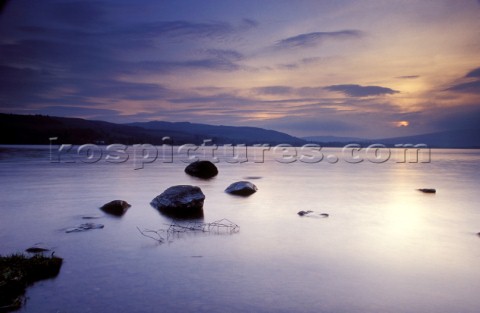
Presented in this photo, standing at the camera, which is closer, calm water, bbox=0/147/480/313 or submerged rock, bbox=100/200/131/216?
calm water, bbox=0/147/480/313

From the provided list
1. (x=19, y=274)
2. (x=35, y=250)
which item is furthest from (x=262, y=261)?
(x=35, y=250)

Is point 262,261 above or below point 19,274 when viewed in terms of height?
below

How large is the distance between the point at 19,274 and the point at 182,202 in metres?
9.63

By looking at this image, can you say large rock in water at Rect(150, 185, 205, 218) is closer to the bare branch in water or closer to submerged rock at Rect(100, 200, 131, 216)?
submerged rock at Rect(100, 200, 131, 216)

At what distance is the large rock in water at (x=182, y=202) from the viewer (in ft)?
55.0

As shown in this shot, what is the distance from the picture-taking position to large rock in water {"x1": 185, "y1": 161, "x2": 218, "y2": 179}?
36250 mm

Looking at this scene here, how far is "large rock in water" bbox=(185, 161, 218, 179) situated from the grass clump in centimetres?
2722

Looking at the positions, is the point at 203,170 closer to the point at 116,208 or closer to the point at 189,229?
→ the point at 116,208

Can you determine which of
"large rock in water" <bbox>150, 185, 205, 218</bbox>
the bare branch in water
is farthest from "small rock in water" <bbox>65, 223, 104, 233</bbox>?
"large rock in water" <bbox>150, 185, 205, 218</bbox>

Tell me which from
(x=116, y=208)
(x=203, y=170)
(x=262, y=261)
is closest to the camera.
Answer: (x=262, y=261)

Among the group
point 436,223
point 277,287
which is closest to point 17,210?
point 277,287

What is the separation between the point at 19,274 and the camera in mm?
7402

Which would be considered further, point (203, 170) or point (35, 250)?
point (203, 170)

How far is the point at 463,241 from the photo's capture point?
12742 mm
